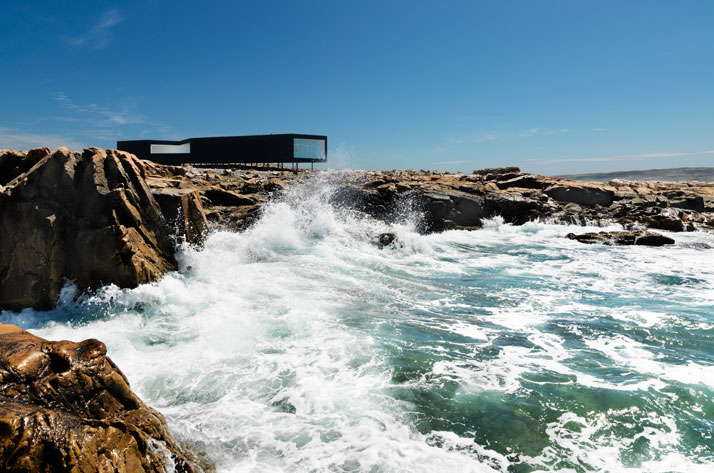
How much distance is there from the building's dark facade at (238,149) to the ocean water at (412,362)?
27322mm

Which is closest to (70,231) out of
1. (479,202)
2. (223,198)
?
(223,198)

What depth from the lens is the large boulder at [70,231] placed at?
7.49 m

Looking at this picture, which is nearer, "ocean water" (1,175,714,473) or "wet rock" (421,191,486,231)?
"ocean water" (1,175,714,473)

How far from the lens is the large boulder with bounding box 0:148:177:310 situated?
24.6 ft

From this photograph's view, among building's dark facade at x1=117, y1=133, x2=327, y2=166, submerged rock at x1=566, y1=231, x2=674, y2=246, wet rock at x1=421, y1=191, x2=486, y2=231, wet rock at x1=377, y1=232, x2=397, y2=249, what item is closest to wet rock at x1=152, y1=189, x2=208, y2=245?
wet rock at x1=377, y1=232, x2=397, y2=249

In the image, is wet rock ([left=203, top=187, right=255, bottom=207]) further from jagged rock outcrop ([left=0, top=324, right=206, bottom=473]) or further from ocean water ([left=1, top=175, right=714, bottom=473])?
jagged rock outcrop ([left=0, top=324, right=206, bottom=473])

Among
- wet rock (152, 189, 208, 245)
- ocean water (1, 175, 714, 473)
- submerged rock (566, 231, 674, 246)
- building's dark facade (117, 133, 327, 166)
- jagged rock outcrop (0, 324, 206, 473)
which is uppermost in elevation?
building's dark facade (117, 133, 327, 166)

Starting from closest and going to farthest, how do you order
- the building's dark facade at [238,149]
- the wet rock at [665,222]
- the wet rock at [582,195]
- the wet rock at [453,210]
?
the wet rock at [453,210]
the wet rock at [665,222]
the wet rock at [582,195]
the building's dark facade at [238,149]

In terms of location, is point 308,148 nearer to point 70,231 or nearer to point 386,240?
point 386,240

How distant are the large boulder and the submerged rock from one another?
17.7 meters

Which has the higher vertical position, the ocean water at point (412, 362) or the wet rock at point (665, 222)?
the wet rock at point (665, 222)

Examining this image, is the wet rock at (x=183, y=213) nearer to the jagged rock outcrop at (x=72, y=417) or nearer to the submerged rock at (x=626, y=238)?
the jagged rock outcrop at (x=72, y=417)

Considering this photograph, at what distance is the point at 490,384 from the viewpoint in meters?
5.26

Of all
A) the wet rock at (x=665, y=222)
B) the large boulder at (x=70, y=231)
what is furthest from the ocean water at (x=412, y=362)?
the wet rock at (x=665, y=222)
